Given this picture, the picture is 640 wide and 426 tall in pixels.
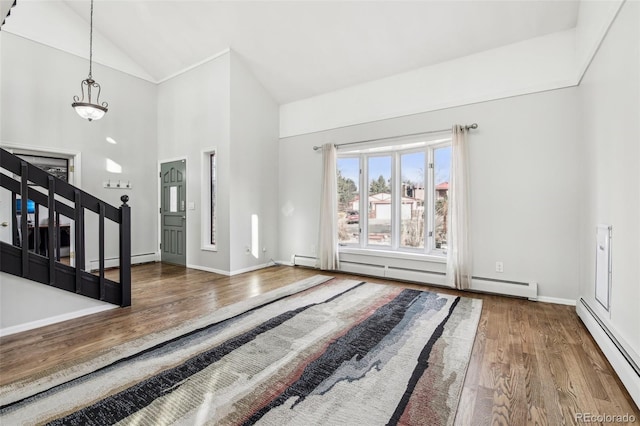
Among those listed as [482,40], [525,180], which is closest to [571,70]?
[482,40]

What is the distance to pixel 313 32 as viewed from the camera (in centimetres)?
418

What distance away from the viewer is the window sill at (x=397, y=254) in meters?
4.27

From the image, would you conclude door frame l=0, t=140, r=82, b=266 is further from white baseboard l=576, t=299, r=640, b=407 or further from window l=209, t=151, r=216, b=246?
white baseboard l=576, t=299, r=640, b=407

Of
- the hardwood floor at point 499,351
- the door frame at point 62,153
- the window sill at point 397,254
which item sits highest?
the door frame at point 62,153

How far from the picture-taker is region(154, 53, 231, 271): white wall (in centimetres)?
492

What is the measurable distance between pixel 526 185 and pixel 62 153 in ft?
22.6

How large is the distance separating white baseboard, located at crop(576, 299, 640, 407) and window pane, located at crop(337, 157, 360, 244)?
3.18m

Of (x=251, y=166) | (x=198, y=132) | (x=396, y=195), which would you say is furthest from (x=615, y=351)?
(x=198, y=132)

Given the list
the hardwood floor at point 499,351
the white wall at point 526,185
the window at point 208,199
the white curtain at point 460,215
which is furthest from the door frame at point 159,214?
the white curtain at point 460,215

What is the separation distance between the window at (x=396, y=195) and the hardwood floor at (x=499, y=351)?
103 centimetres

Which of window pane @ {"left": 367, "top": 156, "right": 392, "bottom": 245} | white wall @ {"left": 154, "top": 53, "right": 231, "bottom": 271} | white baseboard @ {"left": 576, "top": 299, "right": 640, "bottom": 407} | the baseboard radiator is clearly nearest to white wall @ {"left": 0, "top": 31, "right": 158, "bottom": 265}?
white wall @ {"left": 154, "top": 53, "right": 231, "bottom": 271}

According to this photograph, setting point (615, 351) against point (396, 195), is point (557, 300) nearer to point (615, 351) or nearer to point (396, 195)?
point (615, 351)

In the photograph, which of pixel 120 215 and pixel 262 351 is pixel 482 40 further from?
pixel 120 215

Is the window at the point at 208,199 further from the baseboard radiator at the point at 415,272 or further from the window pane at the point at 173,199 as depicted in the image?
the baseboard radiator at the point at 415,272
